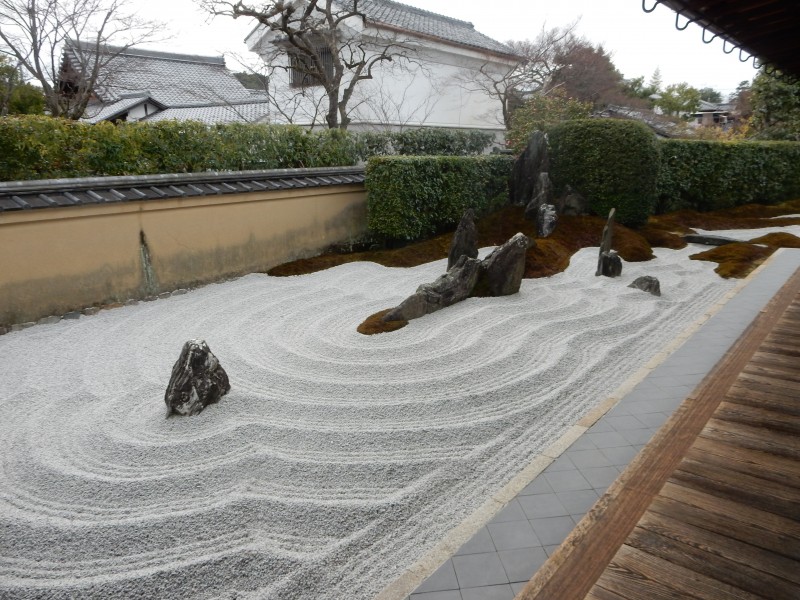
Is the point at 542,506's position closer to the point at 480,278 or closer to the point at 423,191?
the point at 480,278

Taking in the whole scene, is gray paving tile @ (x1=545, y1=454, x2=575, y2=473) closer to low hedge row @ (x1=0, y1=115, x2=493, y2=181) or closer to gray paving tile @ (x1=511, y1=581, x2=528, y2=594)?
gray paving tile @ (x1=511, y1=581, x2=528, y2=594)

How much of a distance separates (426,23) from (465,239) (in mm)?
15607

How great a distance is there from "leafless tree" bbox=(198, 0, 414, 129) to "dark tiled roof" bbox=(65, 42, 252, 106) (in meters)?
6.49

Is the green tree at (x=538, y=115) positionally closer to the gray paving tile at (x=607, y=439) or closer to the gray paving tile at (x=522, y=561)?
the gray paving tile at (x=607, y=439)

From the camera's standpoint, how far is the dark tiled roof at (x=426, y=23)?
18359 mm

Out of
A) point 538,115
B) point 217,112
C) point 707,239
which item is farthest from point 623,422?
point 217,112

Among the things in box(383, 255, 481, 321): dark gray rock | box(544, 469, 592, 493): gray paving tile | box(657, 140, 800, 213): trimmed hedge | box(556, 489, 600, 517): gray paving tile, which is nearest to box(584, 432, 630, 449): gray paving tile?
box(544, 469, 592, 493): gray paving tile

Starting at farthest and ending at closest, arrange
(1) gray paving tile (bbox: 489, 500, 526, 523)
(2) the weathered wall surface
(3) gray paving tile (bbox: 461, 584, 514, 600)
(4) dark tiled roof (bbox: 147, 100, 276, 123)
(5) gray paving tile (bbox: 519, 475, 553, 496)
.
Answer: (4) dark tiled roof (bbox: 147, 100, 276, 123), (2) the weathered wall surface, (5) gray paving tile (bbox: 519, 475, 553, 496), (1) gray paving tile (bbox: 489, 500, 526, 523), (3) gray paving tile (bbox: 461, 584, 514, 600)

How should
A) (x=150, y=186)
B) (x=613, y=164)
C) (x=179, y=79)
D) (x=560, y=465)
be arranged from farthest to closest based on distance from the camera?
(x=179, y=79), (x=613, y=164), (x=150, y=186), (x=560, y=465)

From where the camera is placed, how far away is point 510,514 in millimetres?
3180

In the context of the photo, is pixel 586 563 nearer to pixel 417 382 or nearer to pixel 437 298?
pixel 417 382

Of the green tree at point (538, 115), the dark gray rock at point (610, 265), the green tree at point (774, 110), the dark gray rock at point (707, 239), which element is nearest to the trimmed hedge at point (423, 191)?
the dark gray rock at point (610, 265)

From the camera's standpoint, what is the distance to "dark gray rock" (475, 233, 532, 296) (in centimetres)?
779

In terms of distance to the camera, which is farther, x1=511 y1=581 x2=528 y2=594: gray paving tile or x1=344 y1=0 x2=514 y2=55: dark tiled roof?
x1=344 y1=0 x2=514 y2=55: dark tiled roof
